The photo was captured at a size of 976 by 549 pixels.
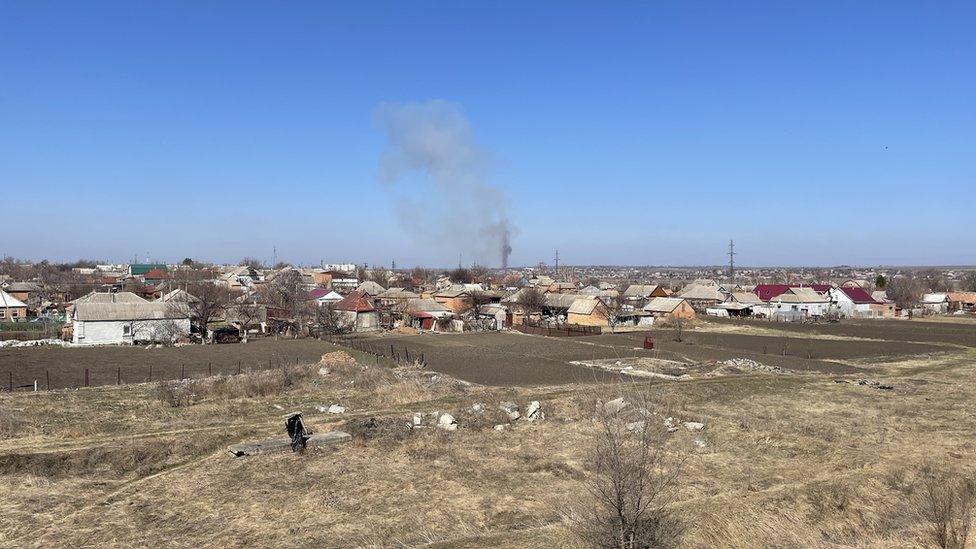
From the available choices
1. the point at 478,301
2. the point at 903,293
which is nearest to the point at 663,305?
the point at 478,301

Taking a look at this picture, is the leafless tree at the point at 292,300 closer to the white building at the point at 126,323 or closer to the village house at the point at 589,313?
the white building at the point at 126,323

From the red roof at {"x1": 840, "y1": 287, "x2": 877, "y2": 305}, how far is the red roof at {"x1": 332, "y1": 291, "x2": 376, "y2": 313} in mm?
59997

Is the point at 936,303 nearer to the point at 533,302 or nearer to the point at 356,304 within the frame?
the point at 533,302

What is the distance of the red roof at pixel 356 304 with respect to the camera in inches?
2261

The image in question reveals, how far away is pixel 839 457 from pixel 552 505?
784cm

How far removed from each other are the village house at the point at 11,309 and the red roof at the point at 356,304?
3032 centimetres

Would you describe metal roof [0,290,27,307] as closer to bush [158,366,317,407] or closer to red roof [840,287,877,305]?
bush [158,366,317,407]

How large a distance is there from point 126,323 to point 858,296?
8046 cm

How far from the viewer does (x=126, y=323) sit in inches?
1833

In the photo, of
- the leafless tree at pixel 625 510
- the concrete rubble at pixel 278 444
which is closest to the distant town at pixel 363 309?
the concrete rubble at pixel 278 444

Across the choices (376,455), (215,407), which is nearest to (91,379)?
(215,407)

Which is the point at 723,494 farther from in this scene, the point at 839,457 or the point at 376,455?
the point at 376,455

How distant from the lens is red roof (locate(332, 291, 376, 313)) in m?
57.4

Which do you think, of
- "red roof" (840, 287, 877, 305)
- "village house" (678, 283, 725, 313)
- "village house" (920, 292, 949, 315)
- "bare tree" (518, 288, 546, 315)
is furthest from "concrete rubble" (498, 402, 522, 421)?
"village house" (920, 292, 949, 315)
